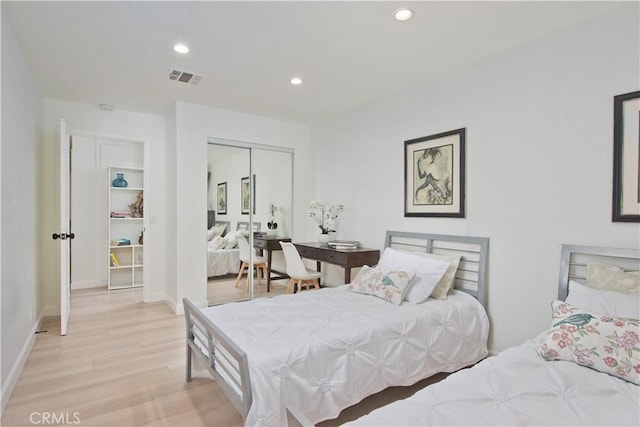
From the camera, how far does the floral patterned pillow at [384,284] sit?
105 inches

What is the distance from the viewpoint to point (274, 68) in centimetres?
302

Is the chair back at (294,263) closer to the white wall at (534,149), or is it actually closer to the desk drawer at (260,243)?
the desk drawer at (260,243)

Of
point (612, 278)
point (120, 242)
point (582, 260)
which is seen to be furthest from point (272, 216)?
point (612, 278)

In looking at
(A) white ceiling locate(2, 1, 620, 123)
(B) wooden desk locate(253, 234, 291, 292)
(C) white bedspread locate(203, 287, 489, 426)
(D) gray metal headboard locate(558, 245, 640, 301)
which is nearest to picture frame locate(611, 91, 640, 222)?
(D) gray metal headboard locate(558, 245, 640, 301)

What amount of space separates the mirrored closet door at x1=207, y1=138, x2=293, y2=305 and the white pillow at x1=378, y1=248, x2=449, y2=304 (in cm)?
199

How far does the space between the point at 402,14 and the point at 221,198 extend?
301 centimetres

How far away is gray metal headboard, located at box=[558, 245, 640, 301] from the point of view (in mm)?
2084

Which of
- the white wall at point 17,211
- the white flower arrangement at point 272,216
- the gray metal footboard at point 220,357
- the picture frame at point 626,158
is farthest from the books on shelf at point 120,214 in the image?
the picture frame at point 626,158

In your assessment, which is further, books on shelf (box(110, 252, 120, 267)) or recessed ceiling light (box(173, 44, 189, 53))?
books on shelf (box(110, 252, 120, 267))

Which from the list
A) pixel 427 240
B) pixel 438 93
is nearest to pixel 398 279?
pixel 427 240

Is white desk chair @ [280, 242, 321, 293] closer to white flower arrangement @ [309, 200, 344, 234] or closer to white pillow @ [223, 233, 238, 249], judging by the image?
white flower arrangement @ [309, 200, 344, 234]

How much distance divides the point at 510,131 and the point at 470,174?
0.46 metres

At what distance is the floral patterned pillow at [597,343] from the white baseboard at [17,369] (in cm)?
319

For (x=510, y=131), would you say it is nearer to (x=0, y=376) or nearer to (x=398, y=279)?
(x=398, y=279)
